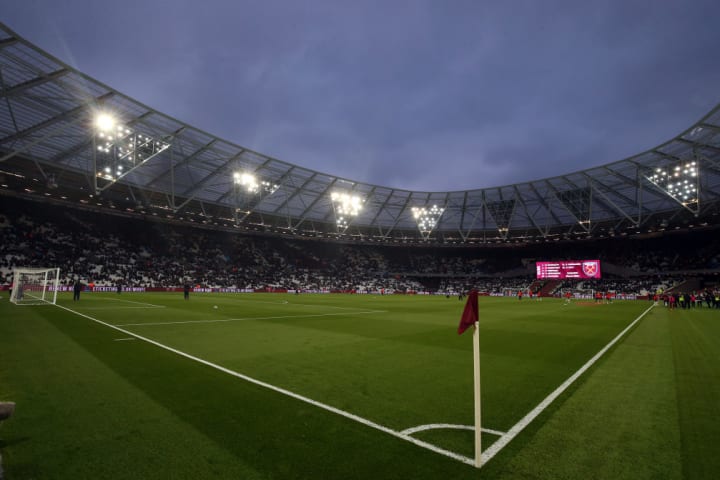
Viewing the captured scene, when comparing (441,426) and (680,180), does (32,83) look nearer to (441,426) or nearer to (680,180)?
(441,426)

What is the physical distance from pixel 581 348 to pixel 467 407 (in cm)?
698

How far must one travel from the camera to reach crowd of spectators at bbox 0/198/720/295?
4262cm

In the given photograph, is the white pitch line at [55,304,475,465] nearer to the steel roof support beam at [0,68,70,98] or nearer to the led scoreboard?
the steel roof support beam at [0,68,70,98]

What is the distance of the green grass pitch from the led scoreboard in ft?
158

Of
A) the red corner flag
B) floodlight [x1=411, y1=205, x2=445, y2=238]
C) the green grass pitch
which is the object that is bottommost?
the green grass pitch

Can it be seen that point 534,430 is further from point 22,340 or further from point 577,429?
point 22,340

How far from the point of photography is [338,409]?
4.86m

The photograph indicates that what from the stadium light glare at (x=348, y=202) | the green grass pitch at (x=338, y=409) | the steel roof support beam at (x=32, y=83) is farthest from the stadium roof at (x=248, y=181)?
the green grass pitch at (x=338, y=409)

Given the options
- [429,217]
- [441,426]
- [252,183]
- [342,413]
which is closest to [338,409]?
[342,413]

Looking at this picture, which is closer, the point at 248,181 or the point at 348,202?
the point at 248,181

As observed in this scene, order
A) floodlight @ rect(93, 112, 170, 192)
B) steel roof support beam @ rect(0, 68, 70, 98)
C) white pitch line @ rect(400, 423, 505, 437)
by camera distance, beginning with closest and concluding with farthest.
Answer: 1. white pitch line @ rect(400, 423, 505, 437)
2. steel roof support beam @ rect(0, 68, 70, 98)
3. floodlight @ rect(93, 112, 170, 192)

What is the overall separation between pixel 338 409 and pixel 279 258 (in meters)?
63.8

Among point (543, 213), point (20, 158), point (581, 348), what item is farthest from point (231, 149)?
point (543, 213)

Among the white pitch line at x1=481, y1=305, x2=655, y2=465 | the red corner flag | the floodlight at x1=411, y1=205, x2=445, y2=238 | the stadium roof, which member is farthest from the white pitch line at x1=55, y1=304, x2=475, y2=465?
the floodlight at x1=411, y1=205, x2=445, y2=238
